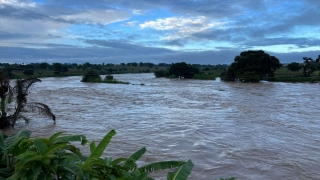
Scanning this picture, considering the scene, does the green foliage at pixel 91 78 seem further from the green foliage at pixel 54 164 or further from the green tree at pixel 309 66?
the green foliage at pixel 54 164

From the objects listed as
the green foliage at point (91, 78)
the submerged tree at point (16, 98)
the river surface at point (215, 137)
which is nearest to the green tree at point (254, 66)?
the green foliage at point (91, 78)

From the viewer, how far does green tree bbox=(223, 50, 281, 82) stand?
30900 mm

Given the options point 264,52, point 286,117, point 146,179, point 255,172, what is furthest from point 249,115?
point 264,52

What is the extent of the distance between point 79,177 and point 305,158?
4.97 metres

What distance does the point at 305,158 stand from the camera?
5.29 m

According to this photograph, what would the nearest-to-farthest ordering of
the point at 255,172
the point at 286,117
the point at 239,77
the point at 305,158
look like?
1. the point at 255,172
2. the point at 305,158
3. the point at 286,117
4. the point at 239,77

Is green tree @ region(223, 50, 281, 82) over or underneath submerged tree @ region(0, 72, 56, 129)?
over

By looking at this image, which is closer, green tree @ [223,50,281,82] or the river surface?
the river surface

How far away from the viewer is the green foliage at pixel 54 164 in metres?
1.25

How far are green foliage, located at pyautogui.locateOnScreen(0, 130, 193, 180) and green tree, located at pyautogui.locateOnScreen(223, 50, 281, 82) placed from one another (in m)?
29.8

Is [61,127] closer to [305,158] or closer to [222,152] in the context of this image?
[222,152]

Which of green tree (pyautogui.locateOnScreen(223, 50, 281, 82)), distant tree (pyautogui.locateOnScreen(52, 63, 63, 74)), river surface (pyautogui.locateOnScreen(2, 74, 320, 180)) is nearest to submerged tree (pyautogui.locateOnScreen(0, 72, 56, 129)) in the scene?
river surface (pyautogui.locateOnScreen(2, 74, 320, 180))

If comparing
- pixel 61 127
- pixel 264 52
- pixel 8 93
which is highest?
pixel 264 52

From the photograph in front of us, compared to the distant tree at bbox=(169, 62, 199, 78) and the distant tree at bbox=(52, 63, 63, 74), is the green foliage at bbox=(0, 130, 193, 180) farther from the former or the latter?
the distant tree at bbox=(52, 63, 63, 74)
